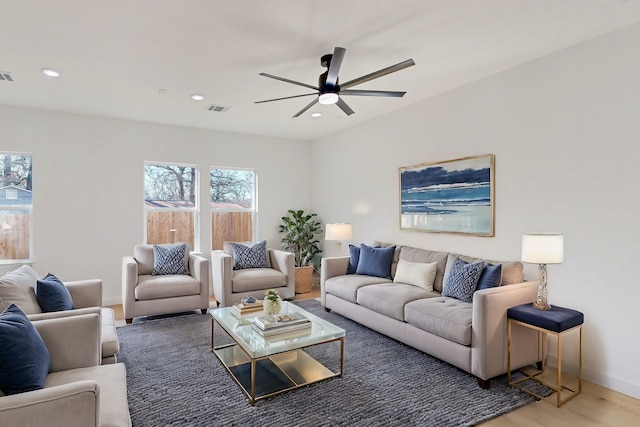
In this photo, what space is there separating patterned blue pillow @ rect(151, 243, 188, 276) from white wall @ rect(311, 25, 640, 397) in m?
3.33

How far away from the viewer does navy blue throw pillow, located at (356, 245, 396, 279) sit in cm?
445

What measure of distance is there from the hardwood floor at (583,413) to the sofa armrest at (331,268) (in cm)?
263

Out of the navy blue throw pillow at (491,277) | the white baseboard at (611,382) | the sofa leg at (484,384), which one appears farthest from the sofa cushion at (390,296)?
the white baseboard at (611,382)

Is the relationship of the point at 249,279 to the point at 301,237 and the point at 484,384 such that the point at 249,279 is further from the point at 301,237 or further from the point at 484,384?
the point at 484,384

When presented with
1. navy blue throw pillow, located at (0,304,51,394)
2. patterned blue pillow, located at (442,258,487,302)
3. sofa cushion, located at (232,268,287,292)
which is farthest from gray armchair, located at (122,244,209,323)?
patterned blue pillow, located at (442,258,487,302)

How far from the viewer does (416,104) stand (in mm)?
4535

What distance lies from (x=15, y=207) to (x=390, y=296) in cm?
→ 492

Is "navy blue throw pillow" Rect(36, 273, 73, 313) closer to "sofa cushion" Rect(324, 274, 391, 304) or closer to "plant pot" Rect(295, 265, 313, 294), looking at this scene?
"sofa cushion" Rect(324, 274, 391, 304)

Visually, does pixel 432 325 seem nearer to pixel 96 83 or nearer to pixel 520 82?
pixel 520 82

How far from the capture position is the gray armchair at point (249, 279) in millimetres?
4703

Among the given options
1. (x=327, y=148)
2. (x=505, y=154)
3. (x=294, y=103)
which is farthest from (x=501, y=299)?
(x=327, y=148)

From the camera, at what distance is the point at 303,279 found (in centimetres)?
588

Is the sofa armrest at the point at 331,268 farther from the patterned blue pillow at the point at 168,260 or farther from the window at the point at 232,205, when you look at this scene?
the window at the point at 232,205

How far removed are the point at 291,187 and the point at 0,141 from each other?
13.6 ft
